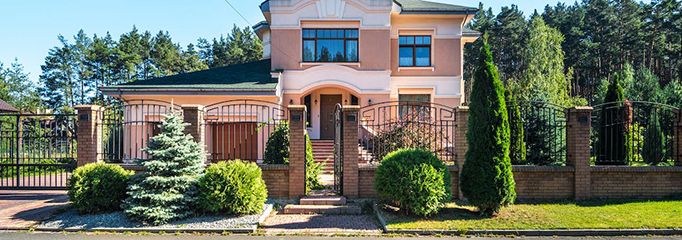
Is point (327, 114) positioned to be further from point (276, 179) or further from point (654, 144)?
point (654, 144)

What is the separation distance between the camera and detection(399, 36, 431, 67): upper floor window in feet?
62.2

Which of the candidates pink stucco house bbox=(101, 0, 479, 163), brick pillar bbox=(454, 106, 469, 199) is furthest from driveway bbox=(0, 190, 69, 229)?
brick pillar bbox=(454, 106, 469, 199)

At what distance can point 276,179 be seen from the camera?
9.47m

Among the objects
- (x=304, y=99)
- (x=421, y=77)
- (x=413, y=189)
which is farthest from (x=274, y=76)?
(x=413, y=189)

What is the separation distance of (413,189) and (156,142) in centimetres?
540

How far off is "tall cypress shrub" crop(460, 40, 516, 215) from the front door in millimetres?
11477

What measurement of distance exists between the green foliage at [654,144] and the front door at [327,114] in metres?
12.2

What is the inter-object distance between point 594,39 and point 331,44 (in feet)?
113

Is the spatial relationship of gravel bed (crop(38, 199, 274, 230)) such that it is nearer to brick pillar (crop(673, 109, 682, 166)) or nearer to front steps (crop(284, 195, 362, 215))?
front steps (crop(284, 195, 362, 215))

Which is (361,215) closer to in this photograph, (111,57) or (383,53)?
(383,53)

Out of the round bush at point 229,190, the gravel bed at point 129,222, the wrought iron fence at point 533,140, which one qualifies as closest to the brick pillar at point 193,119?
the round bush at point 229,190

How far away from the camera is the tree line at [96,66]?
4525 centimetres

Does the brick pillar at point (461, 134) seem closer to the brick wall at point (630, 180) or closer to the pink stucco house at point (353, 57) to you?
the brick wall at point (630, 180)

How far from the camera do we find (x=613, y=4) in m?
39.4
